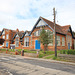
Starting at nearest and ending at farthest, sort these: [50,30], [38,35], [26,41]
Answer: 1. [50,30]
2. [38,35]
3. [26,41]

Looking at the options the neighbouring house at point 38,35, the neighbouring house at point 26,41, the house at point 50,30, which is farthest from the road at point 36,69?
the neighbouring house at point 26,41

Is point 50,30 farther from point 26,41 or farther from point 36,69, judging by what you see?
→ point 36,69

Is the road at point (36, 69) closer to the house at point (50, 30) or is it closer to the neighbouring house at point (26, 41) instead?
the house at point (50, 30)

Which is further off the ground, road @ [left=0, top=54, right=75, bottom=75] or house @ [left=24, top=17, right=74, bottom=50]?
house @ [left=24, top=17, right=74, bottom=50]

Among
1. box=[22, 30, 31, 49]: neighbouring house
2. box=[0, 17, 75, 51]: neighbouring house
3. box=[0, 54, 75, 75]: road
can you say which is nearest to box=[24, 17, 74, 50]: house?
box=[0, 17, 75, 51]: neighbouring house

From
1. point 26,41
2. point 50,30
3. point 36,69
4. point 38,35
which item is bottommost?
point 36,69

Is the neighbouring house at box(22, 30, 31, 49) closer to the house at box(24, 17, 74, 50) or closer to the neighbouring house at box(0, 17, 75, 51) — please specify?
the neighbouring house at box(0, 17, 75, 51)

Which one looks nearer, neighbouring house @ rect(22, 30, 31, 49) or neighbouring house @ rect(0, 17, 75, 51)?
neighbouring house @ rect(0, 17, 75, 51)

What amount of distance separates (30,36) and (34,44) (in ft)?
10.3

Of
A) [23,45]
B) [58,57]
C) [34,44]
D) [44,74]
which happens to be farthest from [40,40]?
[23,45]

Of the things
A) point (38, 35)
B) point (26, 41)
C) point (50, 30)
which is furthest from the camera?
point (26, 41)

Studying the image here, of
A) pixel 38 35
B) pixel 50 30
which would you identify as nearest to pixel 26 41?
pixel 38 35

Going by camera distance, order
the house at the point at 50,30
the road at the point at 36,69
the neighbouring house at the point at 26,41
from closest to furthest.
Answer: the road at the point at 36,69 < the house at the point at 50,30 < the neighbouring house at the point at 26,41

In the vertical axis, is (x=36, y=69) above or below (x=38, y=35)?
below
